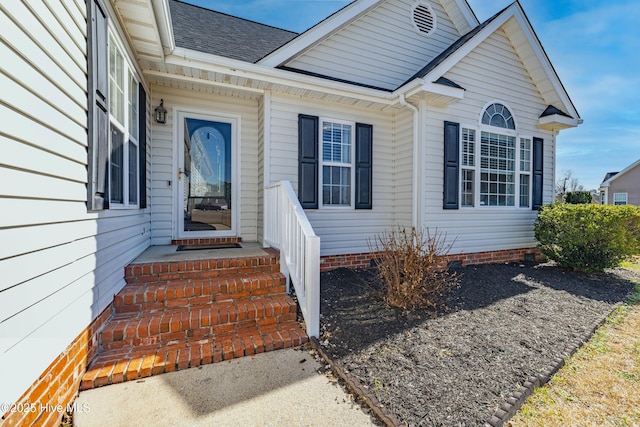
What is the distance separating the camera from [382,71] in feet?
19.2

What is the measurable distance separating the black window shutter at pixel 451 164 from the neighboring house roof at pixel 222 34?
371 cm

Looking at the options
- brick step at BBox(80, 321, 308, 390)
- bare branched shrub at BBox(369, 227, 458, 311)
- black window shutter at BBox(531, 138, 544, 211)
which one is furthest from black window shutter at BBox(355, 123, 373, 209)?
black window shutter at BBox(531, 138, 544, 211)

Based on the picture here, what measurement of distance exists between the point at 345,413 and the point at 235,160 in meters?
4.15

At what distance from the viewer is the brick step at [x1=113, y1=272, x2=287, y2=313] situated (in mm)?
2934

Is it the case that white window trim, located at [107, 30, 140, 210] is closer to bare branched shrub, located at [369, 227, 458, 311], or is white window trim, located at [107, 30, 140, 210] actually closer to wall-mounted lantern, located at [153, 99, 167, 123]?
wall-mounted lantern, located at [153, 99, 167, 123]

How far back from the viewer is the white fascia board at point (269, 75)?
3771 mm

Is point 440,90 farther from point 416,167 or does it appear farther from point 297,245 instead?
point 297,245

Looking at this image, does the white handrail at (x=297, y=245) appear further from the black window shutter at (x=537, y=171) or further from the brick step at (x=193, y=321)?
the black window shutter at (x=537, y=171)

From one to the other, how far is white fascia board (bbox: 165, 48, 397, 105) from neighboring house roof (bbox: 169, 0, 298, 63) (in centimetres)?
69

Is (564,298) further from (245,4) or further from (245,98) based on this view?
(245,4)

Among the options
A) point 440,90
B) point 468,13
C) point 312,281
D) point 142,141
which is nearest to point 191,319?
point 312,281

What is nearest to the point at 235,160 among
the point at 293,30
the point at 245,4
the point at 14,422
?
the point at 14,422

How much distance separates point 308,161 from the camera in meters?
5.03

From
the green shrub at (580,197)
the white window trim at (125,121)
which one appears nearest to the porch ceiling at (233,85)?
the white window trim at (125,121)
